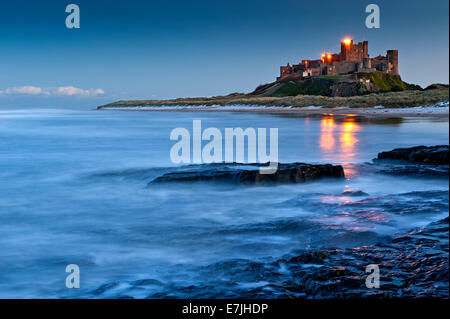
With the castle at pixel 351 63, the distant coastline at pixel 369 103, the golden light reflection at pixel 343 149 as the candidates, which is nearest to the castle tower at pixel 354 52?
the castle at pixel 351 63

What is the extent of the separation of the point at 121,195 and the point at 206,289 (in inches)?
188

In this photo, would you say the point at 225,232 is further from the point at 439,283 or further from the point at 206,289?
the point at 439,283

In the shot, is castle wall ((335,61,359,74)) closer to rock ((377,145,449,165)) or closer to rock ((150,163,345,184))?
rock ((377,145,449,165))

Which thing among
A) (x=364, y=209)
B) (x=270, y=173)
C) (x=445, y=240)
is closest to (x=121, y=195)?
(x=270, y=173)

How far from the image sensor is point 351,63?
117938 millimetres

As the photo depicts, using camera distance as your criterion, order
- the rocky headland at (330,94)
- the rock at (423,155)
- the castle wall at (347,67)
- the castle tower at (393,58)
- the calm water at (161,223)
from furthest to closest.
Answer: the castle tower at (393,58)
the castle wall at (347,67)
the rocky headland at (330,94)
the rock at (423,155)
the calm water at (161,223)

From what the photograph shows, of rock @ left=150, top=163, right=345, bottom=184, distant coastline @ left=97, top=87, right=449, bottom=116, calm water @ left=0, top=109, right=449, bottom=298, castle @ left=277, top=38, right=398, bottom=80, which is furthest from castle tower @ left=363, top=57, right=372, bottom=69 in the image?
rock @ left=150, top=163, right=345, bottom=184

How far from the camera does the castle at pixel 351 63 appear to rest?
11738 centimetres

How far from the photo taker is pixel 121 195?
26.6 ft

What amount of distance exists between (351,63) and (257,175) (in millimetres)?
116947

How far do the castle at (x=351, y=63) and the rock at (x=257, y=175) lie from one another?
114 meters

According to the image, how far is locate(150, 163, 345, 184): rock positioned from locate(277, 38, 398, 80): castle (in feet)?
373

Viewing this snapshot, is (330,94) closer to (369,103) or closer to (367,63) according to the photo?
(367,63)

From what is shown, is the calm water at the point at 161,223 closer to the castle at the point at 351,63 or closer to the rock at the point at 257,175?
the rock at the point at 257,175
